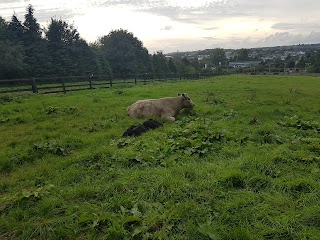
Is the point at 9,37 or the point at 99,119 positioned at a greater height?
the point at 9,37

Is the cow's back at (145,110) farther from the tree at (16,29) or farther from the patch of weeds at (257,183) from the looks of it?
the tree at (16,29)

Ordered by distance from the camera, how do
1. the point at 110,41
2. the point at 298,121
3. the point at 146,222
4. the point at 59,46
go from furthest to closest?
the point at 110,41 → the point at 59,46 → the point at 298,121 → the point at 146,222

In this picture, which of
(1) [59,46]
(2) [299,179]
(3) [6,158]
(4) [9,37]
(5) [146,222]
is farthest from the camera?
(1) [59,46]

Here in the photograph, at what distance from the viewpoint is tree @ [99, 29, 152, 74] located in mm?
61562

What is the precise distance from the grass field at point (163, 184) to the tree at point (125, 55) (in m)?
54.6

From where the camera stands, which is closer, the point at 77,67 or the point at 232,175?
the point at 232,175

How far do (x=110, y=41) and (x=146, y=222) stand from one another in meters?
67.9

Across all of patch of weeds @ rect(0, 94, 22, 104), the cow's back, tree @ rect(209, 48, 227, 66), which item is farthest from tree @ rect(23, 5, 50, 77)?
tree @ rect(209, 48, 227, 66)

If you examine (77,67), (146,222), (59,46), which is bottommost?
(146,222)

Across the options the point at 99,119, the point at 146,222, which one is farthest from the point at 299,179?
the point at 99,119

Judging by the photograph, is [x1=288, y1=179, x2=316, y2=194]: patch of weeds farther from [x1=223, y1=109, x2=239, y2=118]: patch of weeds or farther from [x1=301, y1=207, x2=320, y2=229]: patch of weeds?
[x1=223, y1=109, x2=239, y2=118]: patch of weeds

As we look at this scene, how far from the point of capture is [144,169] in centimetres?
530

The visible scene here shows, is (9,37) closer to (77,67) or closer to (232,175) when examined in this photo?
(77,67)

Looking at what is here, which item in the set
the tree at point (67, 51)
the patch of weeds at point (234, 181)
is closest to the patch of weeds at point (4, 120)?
the patch of weeds at point (234, 181)
